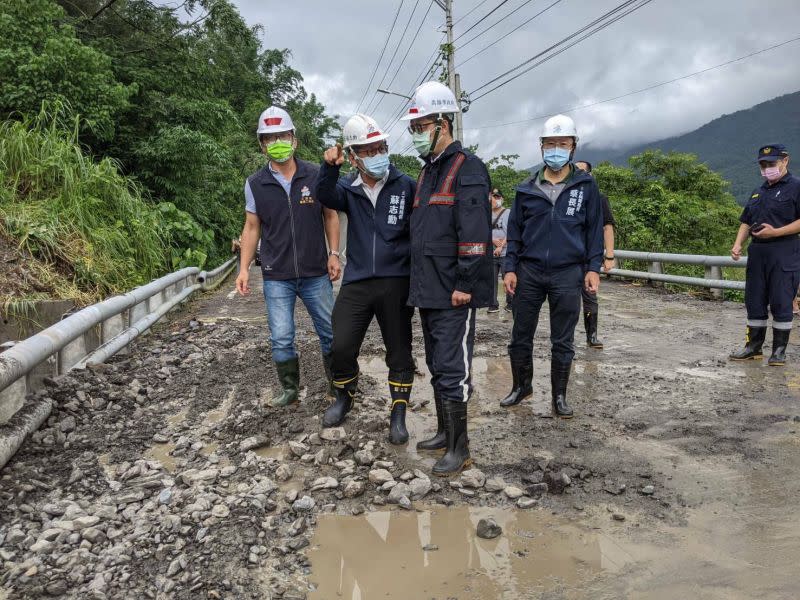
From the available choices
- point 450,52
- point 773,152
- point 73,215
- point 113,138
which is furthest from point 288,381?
point 450,52

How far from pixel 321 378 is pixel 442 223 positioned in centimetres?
251

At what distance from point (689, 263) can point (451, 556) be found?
10.1 m

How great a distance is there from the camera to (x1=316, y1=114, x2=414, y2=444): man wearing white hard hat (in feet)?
13.7

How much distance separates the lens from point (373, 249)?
4242 millimetres

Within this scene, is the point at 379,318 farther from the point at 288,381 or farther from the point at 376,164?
the point at 288,381

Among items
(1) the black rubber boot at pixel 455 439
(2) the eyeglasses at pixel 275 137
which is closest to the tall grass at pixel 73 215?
(2) the eyeglasses at pixel 275 137

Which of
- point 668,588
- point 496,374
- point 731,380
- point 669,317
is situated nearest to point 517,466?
point 668,588

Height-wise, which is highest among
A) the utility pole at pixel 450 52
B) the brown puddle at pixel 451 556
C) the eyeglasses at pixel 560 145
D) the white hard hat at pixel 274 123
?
the utility pole at pixel 450 52

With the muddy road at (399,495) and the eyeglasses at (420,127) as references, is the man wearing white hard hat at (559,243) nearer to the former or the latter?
the muddy road at (399,495)

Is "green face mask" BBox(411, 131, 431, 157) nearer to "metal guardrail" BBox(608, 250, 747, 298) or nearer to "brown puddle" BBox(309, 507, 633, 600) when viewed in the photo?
"brown puddle" BBox(309, 507, 633, 600)

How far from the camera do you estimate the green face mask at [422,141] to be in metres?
3.94

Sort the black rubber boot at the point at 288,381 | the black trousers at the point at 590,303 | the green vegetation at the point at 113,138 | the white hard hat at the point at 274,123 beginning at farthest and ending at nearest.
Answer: the green vegetation at the point at 113,138, the black trousers at the point at 590,303, the black rubber boot at the point at 288,381, the white hard hat at the point at 274,123

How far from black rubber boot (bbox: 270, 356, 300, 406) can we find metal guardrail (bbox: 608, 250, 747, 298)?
6549 millimetres

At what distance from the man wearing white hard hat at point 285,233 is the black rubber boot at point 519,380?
1604 millimetres
